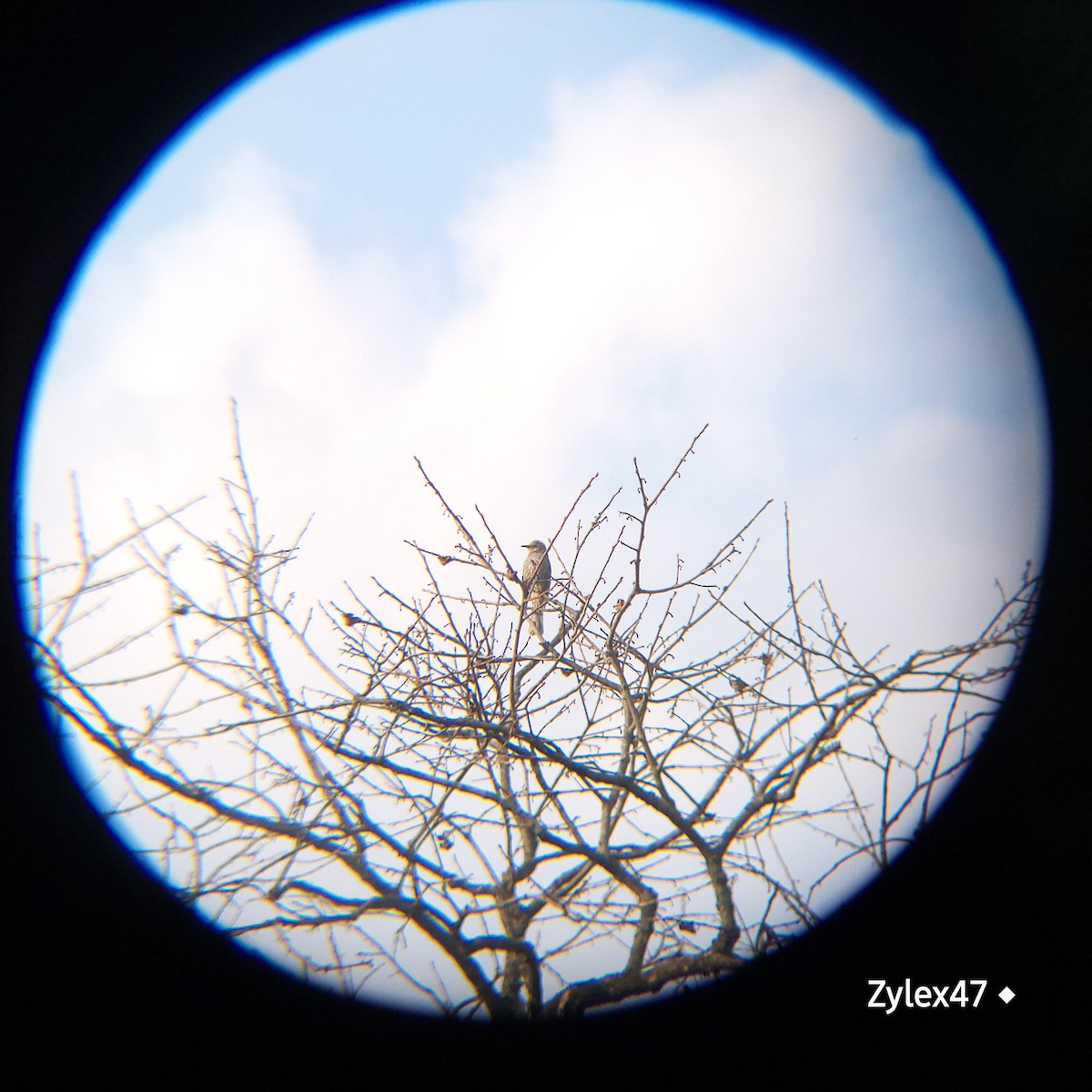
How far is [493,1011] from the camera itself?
218 cm

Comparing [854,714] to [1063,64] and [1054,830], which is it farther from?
[1063,64]

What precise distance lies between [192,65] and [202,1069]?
9.26 feet

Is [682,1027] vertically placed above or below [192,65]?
below

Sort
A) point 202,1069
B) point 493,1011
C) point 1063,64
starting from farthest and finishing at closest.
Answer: point 493,1011
point 1063,64
point 202,1069

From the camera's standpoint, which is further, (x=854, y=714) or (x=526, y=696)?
(x=526, y=696)

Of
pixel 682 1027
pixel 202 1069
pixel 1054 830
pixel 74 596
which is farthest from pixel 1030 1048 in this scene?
pixel 74 596

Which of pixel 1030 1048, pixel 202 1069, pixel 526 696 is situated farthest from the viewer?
pixel 526 696

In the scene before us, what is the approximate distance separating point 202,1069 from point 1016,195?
3.28 metres

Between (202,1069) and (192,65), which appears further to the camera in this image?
(192,65)

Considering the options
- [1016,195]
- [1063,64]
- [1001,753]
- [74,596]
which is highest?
[1063,64]

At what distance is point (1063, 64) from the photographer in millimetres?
2025

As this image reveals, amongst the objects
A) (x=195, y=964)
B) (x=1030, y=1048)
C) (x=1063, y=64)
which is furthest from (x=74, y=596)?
(x=1063, y=64)

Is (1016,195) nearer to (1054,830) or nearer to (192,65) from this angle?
(1054,830)

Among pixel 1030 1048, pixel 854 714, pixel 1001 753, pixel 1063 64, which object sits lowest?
pixel 1030 1048
